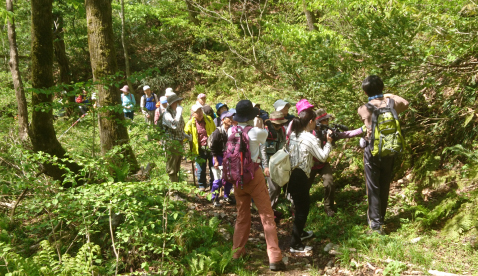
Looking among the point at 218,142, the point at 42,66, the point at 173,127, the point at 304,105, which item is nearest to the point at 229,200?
the point at 218,142

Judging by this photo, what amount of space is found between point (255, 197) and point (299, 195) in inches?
27.1

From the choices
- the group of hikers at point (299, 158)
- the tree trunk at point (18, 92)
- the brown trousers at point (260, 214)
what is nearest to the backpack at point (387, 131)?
the group of hikers at point (299, 158)

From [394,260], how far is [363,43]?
3.13 metres

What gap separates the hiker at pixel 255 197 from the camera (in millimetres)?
4297

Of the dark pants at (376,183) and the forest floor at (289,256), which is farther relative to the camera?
the dark pants at (376,183)

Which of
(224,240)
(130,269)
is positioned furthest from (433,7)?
(130,269)

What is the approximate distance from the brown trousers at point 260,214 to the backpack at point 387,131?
1583 millimetres

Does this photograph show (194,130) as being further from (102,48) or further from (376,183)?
(376,183)

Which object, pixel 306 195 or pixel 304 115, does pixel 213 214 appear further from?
pixel 304 115

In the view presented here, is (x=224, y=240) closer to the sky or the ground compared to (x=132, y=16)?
closer to the ground

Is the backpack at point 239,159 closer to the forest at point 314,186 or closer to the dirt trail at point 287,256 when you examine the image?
the forest at point 314,186

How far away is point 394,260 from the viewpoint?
13.0ft

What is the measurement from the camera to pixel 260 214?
14.5 feet

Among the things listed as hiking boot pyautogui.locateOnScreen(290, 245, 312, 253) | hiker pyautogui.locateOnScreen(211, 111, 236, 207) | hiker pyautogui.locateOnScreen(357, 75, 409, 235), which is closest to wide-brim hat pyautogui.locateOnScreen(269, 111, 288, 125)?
hiker pyautogui.locateOnScreen(211, 111, 236, 207)
